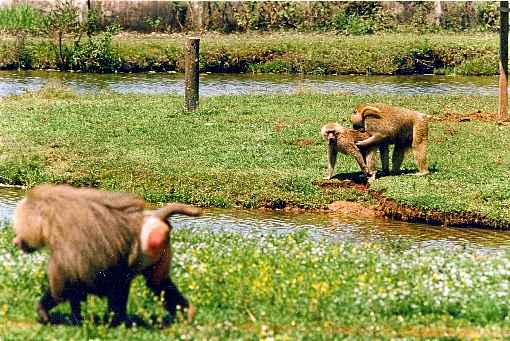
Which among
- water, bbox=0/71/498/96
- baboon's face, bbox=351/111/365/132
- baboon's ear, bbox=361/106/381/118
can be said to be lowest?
water, bbox=0/71/498/96

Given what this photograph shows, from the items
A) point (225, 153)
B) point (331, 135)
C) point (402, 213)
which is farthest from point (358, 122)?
point (225, 153)

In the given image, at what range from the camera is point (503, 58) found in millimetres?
24750

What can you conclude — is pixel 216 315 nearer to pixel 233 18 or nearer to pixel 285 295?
pixel 285 295

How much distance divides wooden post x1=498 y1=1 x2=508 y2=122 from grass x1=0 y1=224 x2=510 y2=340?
13.1 metres

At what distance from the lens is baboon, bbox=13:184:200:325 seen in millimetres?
9031

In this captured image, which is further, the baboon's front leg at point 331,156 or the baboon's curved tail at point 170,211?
the baboon's front leg at point 331,156

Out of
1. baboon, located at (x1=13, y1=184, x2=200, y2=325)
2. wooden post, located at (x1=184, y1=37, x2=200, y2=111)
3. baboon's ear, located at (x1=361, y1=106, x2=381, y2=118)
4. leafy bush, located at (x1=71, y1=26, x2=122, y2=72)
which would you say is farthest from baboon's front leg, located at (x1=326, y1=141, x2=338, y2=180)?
leafy bush, located at (x1=71, y1=26, x2=122, y2=72)

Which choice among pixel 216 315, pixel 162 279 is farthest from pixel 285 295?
pixel 162 279

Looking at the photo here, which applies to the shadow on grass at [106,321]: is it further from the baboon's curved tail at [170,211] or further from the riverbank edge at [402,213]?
the riverbank edge at [402,213]

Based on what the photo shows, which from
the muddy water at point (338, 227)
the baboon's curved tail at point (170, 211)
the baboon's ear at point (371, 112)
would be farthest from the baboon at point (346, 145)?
the baboon's curved tail at point (170, 211)

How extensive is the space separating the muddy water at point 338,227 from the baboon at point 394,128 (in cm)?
201

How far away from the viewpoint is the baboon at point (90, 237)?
903cm

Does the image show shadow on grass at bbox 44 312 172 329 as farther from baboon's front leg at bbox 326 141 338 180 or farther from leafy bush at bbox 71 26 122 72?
leafy bush at bbox 71 26 122 72

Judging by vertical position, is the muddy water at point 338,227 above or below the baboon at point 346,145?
below
